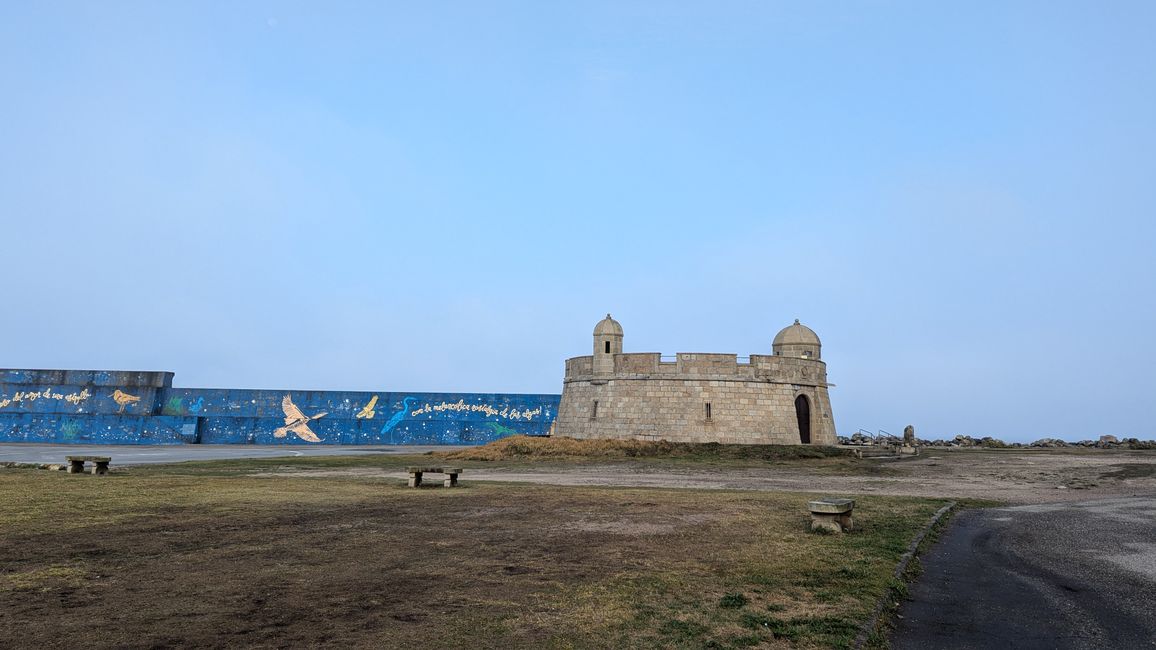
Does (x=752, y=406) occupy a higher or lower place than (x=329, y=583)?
higher

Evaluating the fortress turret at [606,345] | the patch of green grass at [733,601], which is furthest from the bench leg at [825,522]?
the fortress turret at [606,345]

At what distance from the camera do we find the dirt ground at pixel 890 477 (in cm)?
1797

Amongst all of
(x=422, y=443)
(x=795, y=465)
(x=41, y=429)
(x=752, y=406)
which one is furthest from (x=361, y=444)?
(x=795, y=465)

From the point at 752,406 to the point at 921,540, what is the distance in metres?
24.8

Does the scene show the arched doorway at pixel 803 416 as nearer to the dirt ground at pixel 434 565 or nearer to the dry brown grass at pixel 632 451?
the dry brown grass at pixel 632 451

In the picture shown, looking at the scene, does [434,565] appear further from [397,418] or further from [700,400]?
[397,418]

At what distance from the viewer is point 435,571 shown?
7.70m

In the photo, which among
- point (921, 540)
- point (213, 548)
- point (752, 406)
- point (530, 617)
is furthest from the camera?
point (752, 406)

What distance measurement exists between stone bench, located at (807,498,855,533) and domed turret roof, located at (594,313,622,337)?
84.5 ft

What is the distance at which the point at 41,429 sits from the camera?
159 ft

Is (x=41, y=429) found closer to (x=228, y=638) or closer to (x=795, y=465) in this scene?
(x=795, y=465)

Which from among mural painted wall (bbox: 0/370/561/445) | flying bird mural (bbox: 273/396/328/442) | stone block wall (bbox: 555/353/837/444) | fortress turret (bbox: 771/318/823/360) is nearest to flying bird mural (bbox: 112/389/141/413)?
mural painted wall (bbox: 0/370/561/445)

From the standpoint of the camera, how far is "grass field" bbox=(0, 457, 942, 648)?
5582 mm

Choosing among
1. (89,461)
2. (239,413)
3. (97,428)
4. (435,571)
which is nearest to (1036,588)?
(435,571)
